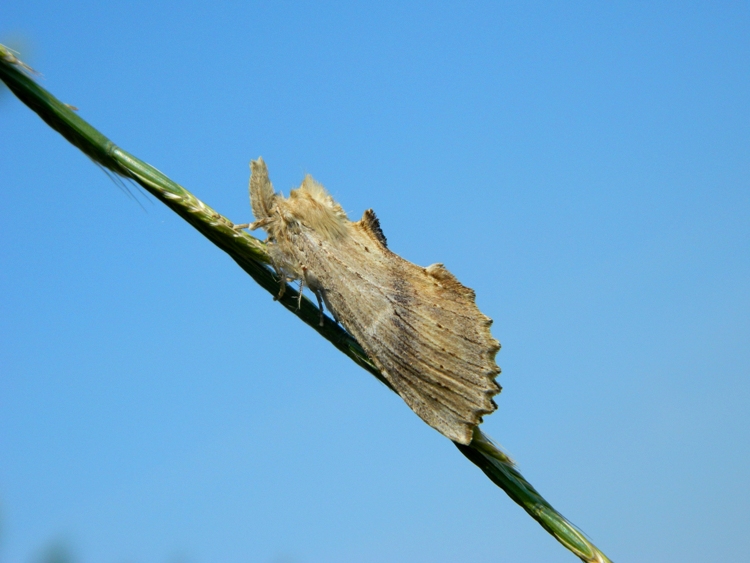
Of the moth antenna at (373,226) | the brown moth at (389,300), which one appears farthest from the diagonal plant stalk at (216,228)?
the moth antenna at (373,226)

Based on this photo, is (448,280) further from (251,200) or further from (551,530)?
(551,530)

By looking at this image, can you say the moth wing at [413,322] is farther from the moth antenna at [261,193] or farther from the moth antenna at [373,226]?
the moth antenna at [261,193]

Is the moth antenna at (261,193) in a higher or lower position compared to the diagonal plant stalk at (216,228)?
higher

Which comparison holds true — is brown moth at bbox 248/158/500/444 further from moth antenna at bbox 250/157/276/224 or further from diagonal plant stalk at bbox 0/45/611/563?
diagonal plant stalk at bbox 0/45/611/563

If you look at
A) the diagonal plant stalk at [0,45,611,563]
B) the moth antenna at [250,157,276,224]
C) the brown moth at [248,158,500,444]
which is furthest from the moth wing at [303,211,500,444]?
the diagonal plant stalk at [0,45,611,563]

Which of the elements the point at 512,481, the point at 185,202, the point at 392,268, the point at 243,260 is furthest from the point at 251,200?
the point at 512,481

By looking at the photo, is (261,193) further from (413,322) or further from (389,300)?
(413,322)
